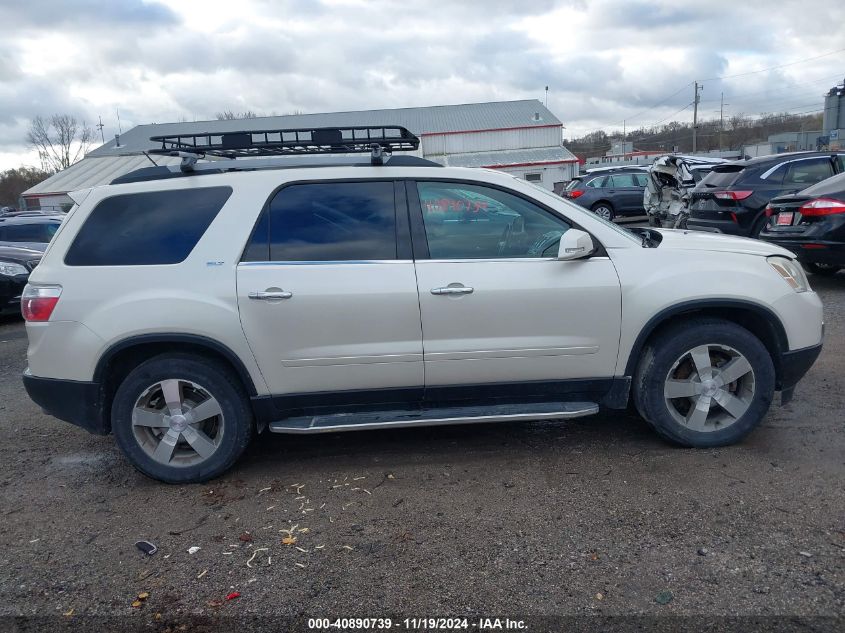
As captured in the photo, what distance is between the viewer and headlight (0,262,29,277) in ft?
31.3

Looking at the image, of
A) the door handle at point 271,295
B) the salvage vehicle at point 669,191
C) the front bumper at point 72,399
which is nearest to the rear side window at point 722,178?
the salvage vehicle at point 669,191

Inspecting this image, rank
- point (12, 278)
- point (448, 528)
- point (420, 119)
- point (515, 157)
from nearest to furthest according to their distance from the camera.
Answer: point (448, 528), point (12, 278), point (515, 157), point (420, 119)

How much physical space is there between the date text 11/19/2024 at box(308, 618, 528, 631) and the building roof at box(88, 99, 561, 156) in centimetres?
4661

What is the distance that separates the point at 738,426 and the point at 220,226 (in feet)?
11.1

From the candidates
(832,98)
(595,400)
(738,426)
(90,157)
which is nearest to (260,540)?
(595,400)

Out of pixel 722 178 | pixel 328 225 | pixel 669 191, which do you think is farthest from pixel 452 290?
pixel 669 191

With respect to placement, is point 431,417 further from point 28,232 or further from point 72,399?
point 28,232

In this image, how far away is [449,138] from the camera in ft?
122

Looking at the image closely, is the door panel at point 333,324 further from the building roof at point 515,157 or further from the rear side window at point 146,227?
the building roof at point 515,157

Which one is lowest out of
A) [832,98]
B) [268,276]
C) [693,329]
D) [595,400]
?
[595,400]

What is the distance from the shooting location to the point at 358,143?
4.31 meters

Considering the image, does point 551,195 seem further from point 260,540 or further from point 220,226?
point 260,540

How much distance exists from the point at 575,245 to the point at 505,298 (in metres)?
0.50

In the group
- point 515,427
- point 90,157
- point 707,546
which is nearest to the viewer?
point 707,546
